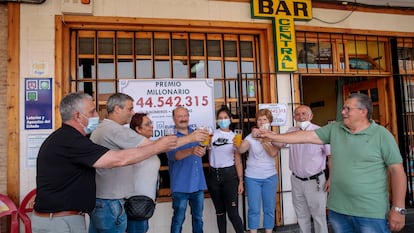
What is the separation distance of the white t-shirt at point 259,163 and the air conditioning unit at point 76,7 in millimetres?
2400

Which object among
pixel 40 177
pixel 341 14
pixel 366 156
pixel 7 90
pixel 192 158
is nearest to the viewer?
pixel 40 177

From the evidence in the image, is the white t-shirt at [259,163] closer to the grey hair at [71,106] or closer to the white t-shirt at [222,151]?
the white t-shirt at [222,151]

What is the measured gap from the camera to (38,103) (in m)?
3.59

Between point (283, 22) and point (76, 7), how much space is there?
259cm

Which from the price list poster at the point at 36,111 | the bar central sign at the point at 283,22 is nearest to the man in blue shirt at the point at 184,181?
the price list poster at the point at 36,111

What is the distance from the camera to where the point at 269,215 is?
3398 mm

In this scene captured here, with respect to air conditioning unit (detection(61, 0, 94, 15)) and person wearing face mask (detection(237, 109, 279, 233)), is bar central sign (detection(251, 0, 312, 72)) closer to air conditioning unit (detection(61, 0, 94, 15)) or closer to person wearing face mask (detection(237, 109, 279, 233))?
person wearing face mask (detection(237, 109, 279, 233))

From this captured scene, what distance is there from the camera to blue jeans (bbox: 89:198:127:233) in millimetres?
2238

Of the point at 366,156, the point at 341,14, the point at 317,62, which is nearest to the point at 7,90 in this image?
the point at 366,156

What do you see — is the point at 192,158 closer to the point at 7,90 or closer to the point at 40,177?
the point at 40,177

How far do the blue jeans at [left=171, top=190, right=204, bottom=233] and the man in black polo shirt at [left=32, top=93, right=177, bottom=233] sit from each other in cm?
143

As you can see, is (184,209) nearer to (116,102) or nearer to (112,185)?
(112,185)

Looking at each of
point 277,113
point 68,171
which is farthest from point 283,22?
point 68,171

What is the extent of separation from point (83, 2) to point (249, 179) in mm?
2778
